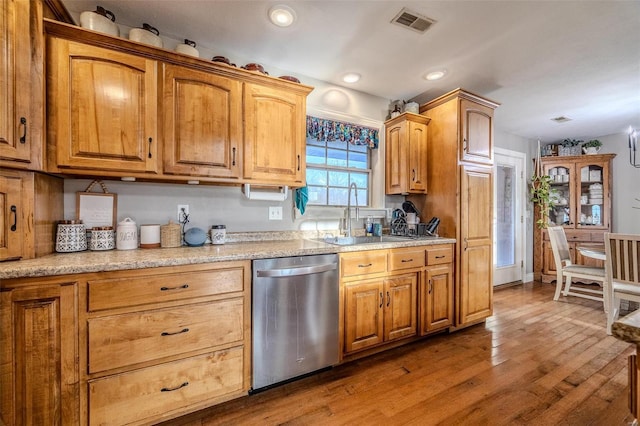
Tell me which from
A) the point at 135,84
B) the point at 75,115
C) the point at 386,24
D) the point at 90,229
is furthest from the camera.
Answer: the point at 386,24

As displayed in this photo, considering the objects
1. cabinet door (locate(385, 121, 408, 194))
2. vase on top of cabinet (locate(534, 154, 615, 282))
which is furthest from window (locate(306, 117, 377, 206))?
vase on top of cabinet (locate(534, 154, 615, 282))

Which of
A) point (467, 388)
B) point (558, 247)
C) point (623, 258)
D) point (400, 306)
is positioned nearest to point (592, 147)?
point (558, 247)

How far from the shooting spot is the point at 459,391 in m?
1.81

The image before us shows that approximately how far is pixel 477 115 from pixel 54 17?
3.42m

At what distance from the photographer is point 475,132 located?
2771mm

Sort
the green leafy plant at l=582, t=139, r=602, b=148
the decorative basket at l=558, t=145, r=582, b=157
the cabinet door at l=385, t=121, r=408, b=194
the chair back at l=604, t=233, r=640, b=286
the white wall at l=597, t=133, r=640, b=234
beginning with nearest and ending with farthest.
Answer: the chair back at l=604, t=233, r=640, b=286
the cabinet door at l=385, t=121, r=408, b=194
the white wall at l=597, t=133, r=640, b=234
the green leafy plant at l=582, t=139, r=602, b=148
the decorative basket at l=558, t=145, r=582, b=157

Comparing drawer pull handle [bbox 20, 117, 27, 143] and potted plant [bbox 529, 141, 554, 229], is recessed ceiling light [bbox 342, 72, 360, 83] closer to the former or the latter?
drawer pull handle [bbox 20, 117, 27, 143]

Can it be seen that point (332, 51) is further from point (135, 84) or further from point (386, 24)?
point (135, 84)

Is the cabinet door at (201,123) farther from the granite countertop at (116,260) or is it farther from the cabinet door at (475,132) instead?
the cabinet door at (475,132)

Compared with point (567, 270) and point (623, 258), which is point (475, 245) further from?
point (567, 270)

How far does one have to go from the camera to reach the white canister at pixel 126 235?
181 cm

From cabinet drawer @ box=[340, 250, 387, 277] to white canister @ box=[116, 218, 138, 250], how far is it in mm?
1463

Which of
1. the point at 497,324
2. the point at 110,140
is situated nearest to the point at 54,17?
the point at 110,140

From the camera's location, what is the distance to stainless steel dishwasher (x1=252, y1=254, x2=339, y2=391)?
174 cm
